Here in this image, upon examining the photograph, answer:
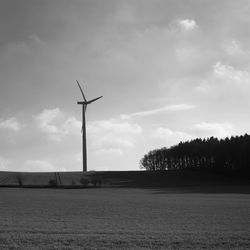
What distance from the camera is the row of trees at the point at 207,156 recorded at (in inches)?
4850

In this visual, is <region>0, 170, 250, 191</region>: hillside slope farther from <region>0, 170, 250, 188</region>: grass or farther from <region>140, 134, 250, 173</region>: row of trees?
<region>140, 134, 250, 173</region>: row of trees

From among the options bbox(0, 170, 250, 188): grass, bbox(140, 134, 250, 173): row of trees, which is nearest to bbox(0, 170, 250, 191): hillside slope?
bbox(0, 170, 250, 188): grass

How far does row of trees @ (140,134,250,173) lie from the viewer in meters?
123

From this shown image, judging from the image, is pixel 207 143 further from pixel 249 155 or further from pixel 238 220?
pixel 238 220

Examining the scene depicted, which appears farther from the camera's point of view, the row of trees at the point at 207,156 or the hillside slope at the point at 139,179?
the row of trees at the point at 207,156

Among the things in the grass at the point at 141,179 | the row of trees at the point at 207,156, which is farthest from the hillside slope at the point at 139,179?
the row of trees at the point at 207,156

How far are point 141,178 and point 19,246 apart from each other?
88602 mm

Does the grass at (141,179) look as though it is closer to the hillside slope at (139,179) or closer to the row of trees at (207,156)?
the hillside slope at (139,179)

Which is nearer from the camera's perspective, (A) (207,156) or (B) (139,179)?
(B) (139,179)

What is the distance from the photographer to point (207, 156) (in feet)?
462

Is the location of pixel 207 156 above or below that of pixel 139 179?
above

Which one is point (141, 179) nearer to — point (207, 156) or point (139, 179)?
point (139, 179)

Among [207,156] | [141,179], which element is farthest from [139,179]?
[207,156]

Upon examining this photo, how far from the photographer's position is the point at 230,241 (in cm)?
1512
